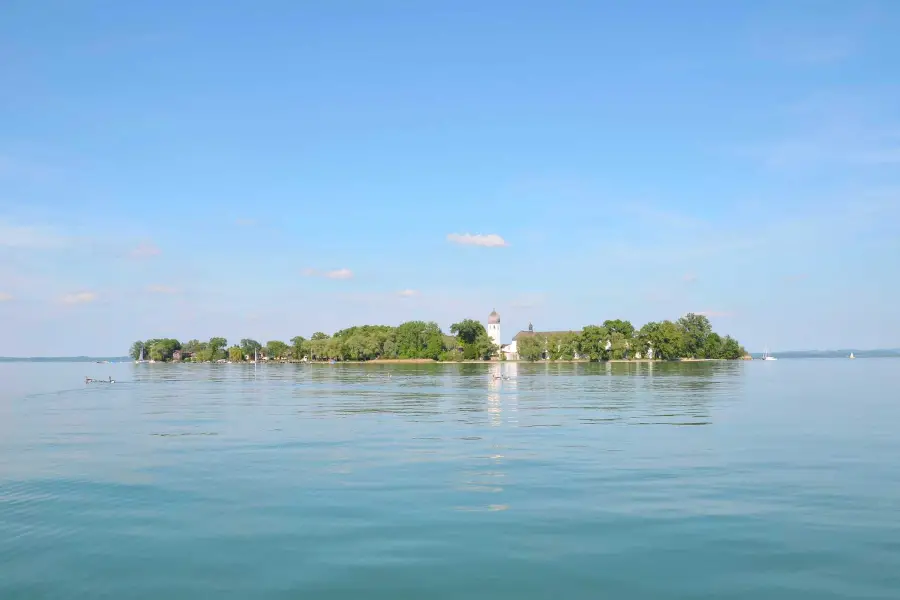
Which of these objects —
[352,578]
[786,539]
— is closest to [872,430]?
[786,539]

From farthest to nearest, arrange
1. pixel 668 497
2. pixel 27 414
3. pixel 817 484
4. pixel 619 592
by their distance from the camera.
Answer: pixel 27 414 → pixel 817 484 → pixel 668 497 → pixel 619 592

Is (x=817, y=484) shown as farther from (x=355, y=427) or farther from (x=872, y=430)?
(x=355, y=427)

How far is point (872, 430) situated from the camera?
110 ft

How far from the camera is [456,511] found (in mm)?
17266

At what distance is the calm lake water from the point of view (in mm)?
12484

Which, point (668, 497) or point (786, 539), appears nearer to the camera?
point (786, 539)

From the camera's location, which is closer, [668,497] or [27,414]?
[668,497]

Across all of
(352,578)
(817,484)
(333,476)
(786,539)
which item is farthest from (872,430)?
(352,578)

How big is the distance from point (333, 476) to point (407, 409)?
25297 millimetres

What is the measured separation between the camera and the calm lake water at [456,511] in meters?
12.5

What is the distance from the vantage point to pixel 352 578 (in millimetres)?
12547

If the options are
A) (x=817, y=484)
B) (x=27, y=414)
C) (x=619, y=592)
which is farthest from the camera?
(x=27, y=414)

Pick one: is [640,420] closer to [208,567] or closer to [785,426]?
[785,426]

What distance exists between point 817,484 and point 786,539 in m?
6.90
